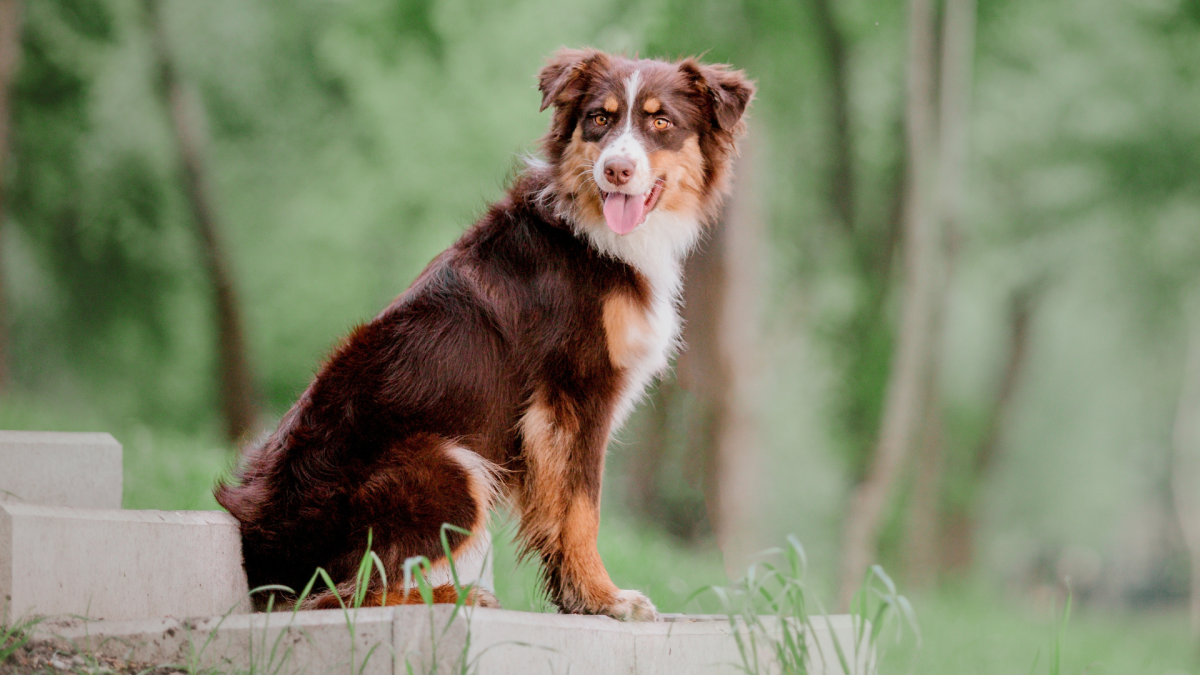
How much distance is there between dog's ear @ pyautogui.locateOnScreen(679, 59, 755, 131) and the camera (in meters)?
3.70

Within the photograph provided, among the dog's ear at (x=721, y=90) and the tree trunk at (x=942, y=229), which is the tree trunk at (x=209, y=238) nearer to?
the tree trunk at (x=942, y=229)

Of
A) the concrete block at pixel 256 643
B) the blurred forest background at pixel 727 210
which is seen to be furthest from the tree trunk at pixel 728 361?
the concrete block at pixel 256 643

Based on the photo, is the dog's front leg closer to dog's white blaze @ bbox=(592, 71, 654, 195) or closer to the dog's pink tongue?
the dog's pink tongue

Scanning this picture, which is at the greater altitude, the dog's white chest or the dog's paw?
the dog's white chest

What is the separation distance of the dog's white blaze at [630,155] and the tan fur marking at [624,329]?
0.37 meters

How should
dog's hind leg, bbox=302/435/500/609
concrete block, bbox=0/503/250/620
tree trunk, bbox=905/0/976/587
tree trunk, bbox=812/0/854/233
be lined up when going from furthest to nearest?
1. tree trunk, bbox=812/0/854/233
2. tree trunk, bbox=905/0/976/587
3. dog's hind leg, bbox=302/435/500/609
4. concrete block, bbox=0/503/250/620

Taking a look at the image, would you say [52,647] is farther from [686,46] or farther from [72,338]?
[72,338]

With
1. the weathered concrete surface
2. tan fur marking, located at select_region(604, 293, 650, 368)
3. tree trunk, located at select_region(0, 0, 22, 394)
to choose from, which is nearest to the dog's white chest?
tan fur marking, located at select_region(604, 293, 650, 368)

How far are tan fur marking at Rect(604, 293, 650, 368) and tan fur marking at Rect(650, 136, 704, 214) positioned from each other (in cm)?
43

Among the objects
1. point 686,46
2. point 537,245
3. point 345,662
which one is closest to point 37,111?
point 686,46

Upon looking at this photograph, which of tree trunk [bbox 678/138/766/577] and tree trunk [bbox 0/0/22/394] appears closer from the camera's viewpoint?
tree trunk [bbox 678/138/766/577]

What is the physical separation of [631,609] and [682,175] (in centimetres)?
156

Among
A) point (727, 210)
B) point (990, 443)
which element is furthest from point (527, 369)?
point (990, 443)

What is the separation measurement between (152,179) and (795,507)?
50.1ft
